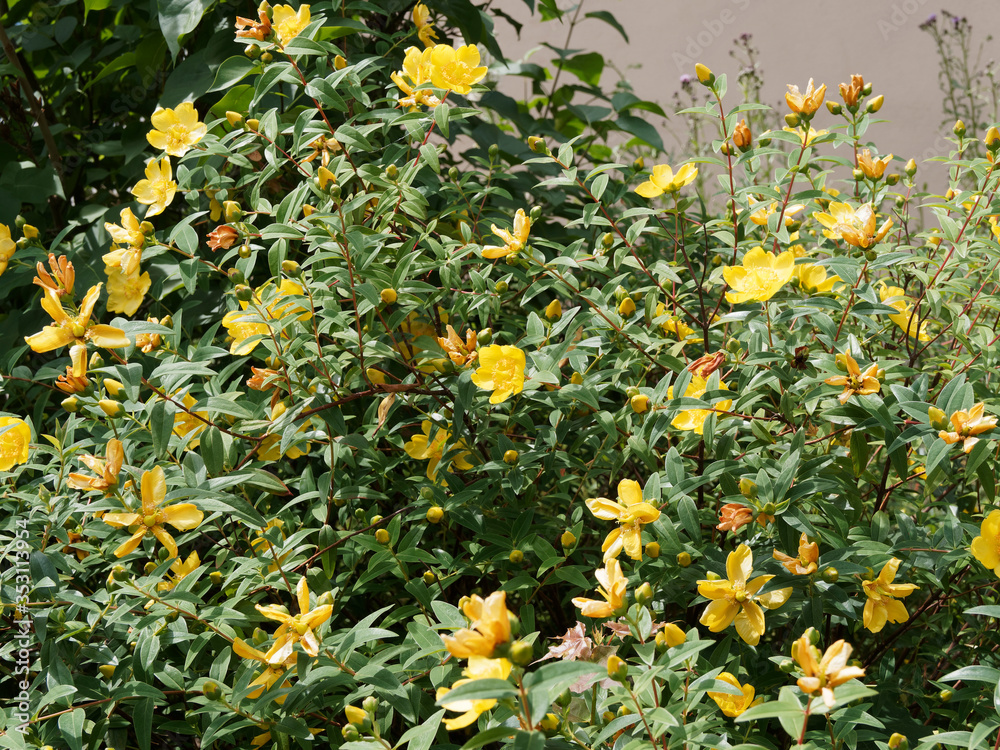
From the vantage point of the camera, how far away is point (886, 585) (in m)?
0.90

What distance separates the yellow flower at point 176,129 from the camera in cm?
128

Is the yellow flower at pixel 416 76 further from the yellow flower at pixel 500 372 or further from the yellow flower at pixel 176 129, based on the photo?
the yellow flower at pixel 500 372

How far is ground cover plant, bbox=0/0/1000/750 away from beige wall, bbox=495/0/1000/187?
9.61 ft

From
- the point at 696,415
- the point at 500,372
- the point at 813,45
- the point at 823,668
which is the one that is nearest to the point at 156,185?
the point at 500,372

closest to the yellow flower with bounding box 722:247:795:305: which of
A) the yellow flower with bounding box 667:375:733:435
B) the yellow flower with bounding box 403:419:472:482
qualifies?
the yellow flower with bounding box 667:375:733:435

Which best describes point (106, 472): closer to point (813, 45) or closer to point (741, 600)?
point (741, 600)

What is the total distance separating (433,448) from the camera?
115cm

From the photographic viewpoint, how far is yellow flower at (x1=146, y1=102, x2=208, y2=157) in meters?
1.28

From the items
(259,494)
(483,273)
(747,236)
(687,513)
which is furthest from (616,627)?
(747,236)

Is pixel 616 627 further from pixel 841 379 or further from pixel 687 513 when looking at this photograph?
pixel 841 379

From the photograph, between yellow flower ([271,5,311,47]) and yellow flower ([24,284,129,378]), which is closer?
Result: yellow flower ([24,284,129,378])

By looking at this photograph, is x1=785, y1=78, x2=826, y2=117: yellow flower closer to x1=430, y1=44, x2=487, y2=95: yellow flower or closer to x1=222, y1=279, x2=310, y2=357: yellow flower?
x1=430, y1=44, x2=487, y2=95: yellow flower

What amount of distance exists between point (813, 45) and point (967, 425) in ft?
12.4

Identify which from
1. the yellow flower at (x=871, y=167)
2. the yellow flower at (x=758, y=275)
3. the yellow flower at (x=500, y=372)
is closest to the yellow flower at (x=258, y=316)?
the yellow flower at (x=500, y=372)
